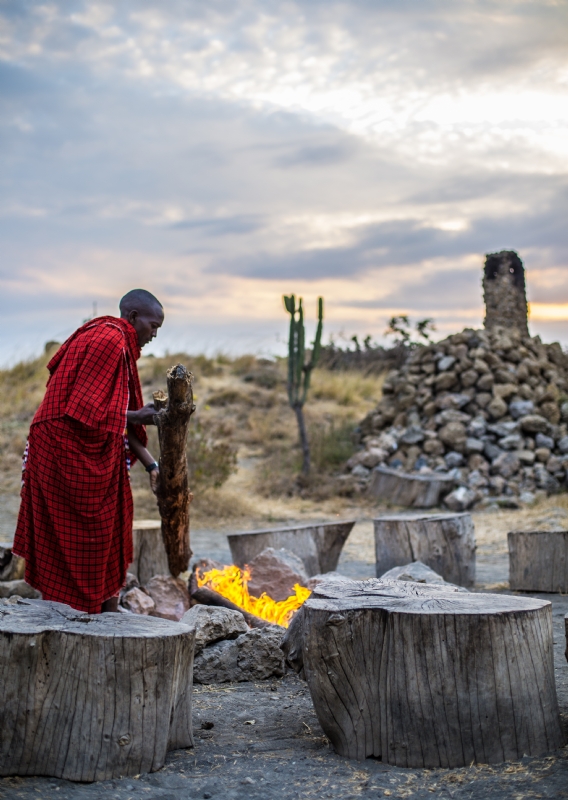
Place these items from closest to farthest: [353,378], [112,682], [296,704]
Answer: [112,682] < [296,704] < [353,378]

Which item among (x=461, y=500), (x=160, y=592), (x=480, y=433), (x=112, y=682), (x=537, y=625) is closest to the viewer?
(x=112, y=682)

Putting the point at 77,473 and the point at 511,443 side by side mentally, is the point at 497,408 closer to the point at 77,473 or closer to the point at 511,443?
the point at 511,443

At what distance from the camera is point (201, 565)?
536 cm

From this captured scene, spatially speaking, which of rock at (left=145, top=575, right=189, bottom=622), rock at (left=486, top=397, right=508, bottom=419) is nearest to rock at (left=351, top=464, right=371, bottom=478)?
rock at (left=486, top=397, right=508, bottom=419)

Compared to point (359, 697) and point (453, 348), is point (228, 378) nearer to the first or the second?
point (453, 348)

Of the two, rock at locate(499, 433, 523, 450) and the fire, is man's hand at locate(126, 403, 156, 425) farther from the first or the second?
rock at locate(499, 433, 523, 450)

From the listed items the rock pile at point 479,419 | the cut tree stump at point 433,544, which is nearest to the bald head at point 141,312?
the cut tree stump at point 433,544

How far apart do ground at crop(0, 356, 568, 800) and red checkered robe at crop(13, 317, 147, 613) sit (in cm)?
84

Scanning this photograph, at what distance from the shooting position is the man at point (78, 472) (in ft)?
12.4

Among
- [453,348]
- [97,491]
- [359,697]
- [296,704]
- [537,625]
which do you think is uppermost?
[453,348]

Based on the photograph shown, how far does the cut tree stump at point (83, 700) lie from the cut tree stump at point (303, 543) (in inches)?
126

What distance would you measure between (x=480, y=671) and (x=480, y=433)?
10.6m

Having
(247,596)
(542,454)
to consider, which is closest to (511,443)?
(542,454)

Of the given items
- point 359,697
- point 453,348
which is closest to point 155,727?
point 359,697
